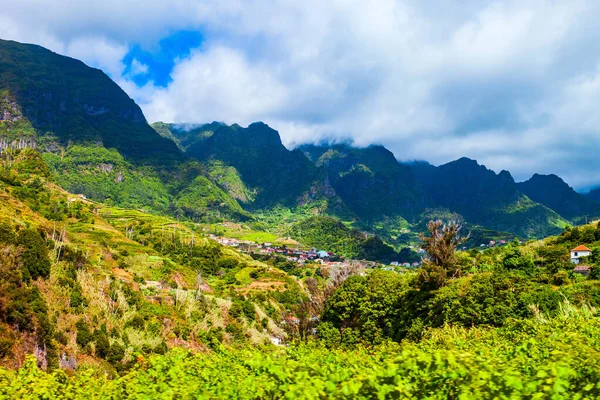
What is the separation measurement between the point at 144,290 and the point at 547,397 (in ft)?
149

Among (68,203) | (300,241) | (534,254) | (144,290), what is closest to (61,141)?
(300,241)

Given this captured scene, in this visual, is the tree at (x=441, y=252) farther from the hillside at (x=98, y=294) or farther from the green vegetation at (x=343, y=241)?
the green vegetation at (x=343, y=241)

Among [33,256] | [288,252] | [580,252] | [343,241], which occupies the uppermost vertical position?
[580,252]

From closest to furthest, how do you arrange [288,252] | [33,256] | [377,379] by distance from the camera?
1. [377,379]
2. [33,256]
3. [288,252]

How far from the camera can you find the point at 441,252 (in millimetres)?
23172

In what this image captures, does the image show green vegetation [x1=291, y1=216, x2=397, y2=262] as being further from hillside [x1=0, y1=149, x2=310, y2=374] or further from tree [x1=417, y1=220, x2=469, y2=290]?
tree [x1=417, y1=220, x2=469, y2=290]

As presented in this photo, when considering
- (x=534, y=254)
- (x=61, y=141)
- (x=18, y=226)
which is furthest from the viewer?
(x=61, y=141)

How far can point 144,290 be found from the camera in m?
43.0

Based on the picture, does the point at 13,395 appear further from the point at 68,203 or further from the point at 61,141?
the point at 61,141

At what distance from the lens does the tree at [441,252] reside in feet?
73.8

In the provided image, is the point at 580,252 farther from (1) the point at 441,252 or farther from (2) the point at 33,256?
(2) the point at 33,256

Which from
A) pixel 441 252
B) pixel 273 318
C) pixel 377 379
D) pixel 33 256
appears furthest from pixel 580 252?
pixel 33 256

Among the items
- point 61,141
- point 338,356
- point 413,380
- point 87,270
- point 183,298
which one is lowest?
point 183,298

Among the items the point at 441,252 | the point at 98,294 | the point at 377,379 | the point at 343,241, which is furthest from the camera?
the point at 343,241
